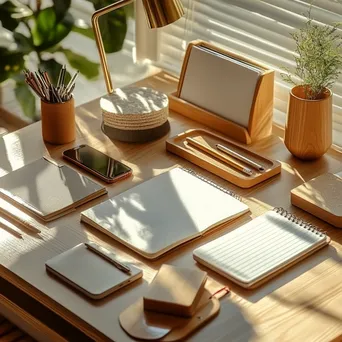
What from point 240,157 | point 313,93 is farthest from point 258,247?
point 313,93

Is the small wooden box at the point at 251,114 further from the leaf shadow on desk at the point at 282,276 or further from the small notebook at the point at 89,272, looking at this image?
the small notebook at the point at 89,272

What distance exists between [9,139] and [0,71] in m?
0.44

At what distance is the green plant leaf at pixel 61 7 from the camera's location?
2621 millimetres

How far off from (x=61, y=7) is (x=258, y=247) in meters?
1.11

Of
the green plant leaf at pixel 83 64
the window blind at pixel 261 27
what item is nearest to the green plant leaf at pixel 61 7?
the green plant leaf at pixel 83 64

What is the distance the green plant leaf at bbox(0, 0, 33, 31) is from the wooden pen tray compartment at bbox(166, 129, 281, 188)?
2.22ft

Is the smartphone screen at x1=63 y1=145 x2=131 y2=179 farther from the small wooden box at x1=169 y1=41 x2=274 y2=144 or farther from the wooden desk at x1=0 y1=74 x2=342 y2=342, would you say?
the small wooden box at x1=169 y1=41 x2=274 y2=144

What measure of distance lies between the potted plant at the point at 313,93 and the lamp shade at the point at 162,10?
0.92ft

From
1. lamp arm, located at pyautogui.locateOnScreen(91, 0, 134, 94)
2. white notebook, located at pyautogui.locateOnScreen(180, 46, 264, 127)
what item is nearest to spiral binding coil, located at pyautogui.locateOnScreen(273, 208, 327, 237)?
white notebook, located at pyautogui.locateOnScreen(180, 46, 264, 127)

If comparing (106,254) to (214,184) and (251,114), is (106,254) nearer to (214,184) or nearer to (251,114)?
(214,184)

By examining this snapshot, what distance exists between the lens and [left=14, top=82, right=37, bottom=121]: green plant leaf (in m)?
2.68

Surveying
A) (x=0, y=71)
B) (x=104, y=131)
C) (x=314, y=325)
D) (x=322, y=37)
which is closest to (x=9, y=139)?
(x=104, y=131)

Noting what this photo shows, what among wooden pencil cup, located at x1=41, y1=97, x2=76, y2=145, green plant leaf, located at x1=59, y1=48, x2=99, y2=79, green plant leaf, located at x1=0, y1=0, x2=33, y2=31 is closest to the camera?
wooden pencil cup, located at x1=41, y1=97, x2=76, y2=145

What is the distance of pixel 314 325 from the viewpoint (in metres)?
1.66
